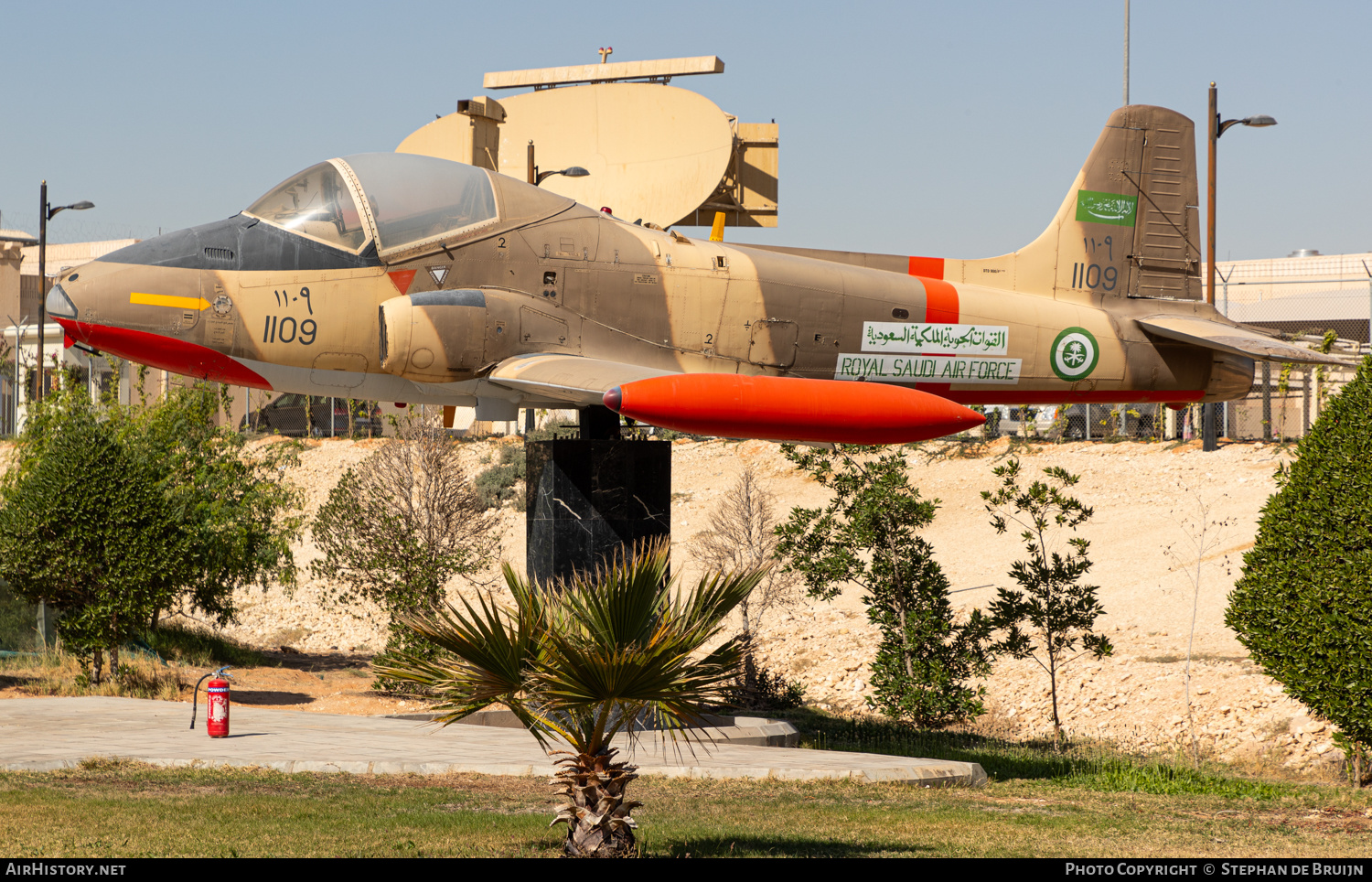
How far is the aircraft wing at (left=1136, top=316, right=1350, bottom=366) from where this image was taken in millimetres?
13422

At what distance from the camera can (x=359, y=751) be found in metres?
13.5

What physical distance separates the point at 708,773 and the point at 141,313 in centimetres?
730

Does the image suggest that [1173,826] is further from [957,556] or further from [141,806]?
[957,556]

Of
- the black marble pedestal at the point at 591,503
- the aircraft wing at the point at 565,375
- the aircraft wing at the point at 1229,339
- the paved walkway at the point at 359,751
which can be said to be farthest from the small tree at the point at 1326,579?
the aircraft wing at the point at 565,375

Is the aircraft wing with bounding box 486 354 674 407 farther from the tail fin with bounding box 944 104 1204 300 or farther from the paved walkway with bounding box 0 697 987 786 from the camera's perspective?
the tail fin with bounding box 944 104 1204 300

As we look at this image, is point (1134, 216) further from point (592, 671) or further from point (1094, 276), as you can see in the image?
point (592, 671)

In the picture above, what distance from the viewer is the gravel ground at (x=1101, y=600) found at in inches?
776

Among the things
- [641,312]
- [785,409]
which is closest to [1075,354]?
[641,312]

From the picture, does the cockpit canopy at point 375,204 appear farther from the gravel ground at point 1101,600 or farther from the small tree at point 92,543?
the gravel ground at point 1101,600

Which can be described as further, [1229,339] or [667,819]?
[1229,339]

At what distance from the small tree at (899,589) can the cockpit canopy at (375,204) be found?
7222mm

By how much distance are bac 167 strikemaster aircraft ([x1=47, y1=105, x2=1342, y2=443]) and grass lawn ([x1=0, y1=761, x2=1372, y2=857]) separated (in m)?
3.43

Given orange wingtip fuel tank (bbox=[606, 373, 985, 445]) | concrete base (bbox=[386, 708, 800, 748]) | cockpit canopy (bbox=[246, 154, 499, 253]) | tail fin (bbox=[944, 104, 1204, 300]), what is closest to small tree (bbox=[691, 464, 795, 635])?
concrete base (bbox=[386, 708, 800, 748])

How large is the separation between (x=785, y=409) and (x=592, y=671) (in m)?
3.82
